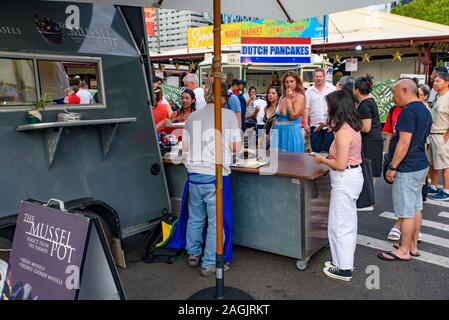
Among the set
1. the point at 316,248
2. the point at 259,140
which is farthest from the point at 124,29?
the point at 316,248

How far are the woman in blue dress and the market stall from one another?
1071 millimetres

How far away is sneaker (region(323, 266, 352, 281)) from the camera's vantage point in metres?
3.58

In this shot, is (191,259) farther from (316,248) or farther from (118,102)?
(118,102)

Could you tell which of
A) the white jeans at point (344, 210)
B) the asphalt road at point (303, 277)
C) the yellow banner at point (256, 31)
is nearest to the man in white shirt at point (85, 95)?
the asphalt road at point (303, 277)

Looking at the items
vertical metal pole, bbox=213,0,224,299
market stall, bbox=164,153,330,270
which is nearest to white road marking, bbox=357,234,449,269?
market stall, bbox=164,153,330,270

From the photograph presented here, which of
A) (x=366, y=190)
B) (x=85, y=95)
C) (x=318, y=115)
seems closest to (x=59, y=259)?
(x=85, y=95)

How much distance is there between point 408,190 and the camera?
12.5 ft

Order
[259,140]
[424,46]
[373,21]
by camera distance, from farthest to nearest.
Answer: [373,21] < [424,46] < [259,140]

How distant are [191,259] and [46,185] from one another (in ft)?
5.10

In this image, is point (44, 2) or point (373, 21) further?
point (373, 21)

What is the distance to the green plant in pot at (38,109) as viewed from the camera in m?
3.21

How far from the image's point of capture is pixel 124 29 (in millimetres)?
3932

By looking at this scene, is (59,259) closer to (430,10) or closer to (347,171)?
(347,171)
